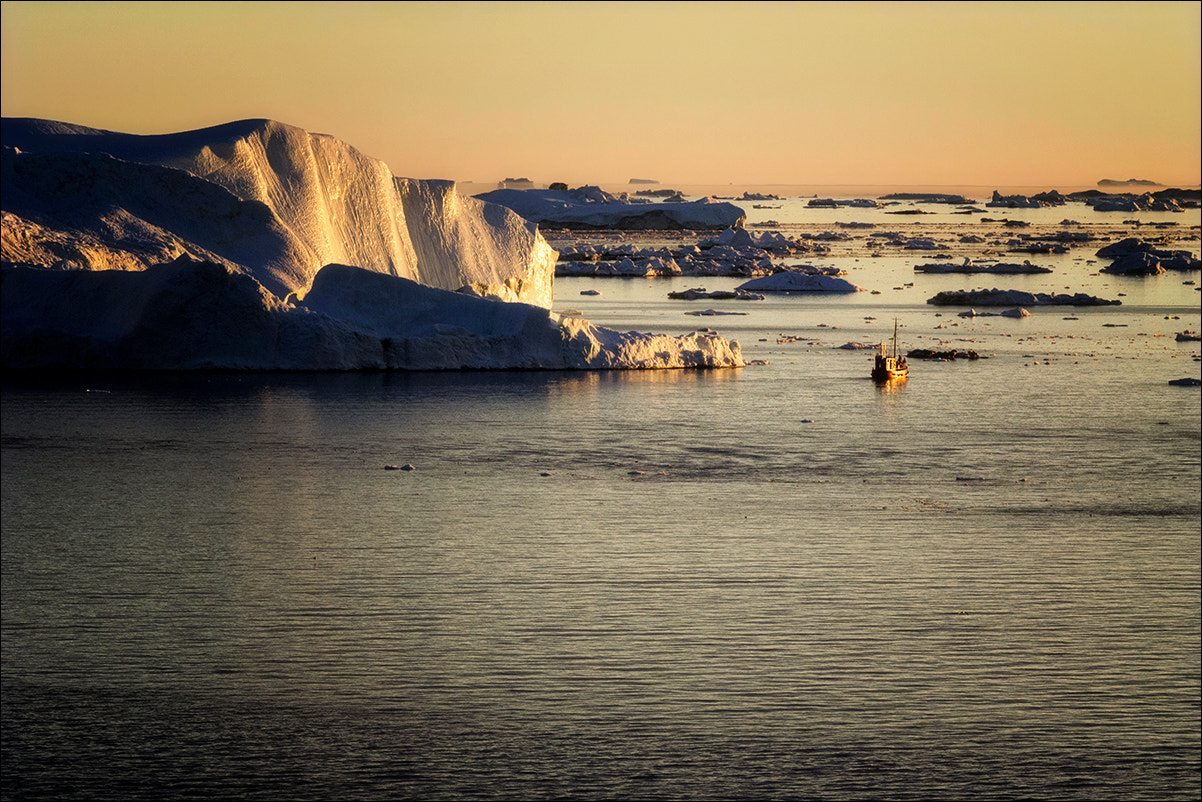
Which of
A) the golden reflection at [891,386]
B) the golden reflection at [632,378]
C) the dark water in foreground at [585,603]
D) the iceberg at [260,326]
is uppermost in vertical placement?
the iceberg at [260,326]

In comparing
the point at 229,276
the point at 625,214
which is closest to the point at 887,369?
the point at 229,276

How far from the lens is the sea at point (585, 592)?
429 inches

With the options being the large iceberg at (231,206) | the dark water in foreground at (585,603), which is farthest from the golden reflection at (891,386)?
the large iceberg at (231,206)

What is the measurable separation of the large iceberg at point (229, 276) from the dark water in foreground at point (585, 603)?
194 cm

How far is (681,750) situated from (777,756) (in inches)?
28.9

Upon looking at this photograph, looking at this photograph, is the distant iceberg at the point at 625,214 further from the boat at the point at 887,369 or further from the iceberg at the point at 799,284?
the boat at the point at 887,369

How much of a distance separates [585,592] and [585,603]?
472mm

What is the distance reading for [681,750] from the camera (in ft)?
36.0

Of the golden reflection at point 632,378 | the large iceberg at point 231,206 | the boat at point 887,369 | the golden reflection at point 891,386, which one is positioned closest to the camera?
the large iceberg at point 231,206

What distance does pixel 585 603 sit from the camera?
→ 1473 centimetres

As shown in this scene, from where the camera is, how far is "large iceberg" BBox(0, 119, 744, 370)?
29031 mm

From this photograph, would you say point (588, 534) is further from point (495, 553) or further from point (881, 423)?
point (881, 423)

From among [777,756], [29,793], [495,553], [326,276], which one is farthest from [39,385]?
[777,756]

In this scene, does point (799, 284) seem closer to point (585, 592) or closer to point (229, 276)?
point (229, 276)
